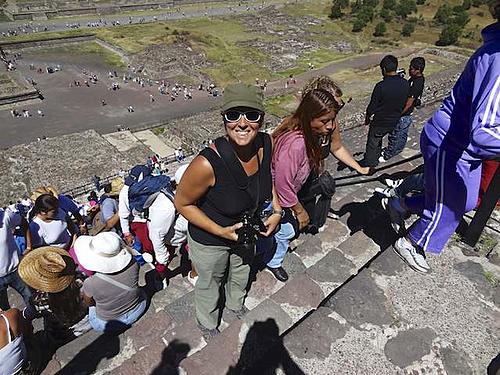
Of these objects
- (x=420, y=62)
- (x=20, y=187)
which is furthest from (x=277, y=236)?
(x=20, y=187)

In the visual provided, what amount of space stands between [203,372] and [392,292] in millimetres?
1543

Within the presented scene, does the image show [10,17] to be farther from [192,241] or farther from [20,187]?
[192,241]

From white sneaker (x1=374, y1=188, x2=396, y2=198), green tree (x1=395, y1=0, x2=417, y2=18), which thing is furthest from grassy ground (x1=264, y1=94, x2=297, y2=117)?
green tree (x1=395, y1=0, x2=417, y2=18)

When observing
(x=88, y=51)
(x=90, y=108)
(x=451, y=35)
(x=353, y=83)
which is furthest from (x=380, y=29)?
(x=90, y=108)

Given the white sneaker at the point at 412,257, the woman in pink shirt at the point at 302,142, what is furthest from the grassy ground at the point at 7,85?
the white sneaker at the point at 412,257

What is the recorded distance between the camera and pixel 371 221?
4.28m

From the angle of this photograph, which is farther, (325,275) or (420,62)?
(420,62)

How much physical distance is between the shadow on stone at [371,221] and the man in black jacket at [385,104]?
1362 mm

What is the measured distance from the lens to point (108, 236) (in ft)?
11.1

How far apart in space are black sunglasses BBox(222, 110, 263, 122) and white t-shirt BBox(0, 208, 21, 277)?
2.97 meters

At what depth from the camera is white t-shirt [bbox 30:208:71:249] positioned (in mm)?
4630

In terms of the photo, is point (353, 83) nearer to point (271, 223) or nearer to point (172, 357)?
point (271, 223)

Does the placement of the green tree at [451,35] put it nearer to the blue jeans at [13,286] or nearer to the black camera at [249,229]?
the black camera at [249,229]

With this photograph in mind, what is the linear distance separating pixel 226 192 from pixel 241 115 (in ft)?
1.76
